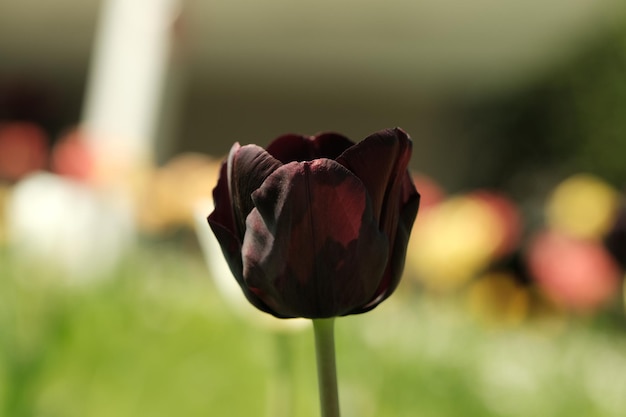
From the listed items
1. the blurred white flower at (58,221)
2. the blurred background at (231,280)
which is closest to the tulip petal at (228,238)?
the blurred background at (231,280)

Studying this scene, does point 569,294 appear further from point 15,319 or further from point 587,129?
point 587,129

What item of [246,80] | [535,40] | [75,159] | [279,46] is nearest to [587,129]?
[535,40]

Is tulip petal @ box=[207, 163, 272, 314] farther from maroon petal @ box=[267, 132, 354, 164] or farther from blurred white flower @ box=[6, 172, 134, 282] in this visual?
blurred white flower @ box=[6, 172, 134, 282]

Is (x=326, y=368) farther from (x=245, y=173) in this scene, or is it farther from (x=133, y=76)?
(x=133, y=76)

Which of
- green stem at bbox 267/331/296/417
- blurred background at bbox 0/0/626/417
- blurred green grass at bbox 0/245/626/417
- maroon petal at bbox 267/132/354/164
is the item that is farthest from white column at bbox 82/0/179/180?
maroon petal at bbox 267/132/354/164

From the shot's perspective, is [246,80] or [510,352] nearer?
[510,352]

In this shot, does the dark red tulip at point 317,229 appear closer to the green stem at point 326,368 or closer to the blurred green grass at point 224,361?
the green stem at point 326,368

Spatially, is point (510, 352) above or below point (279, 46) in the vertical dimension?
below
